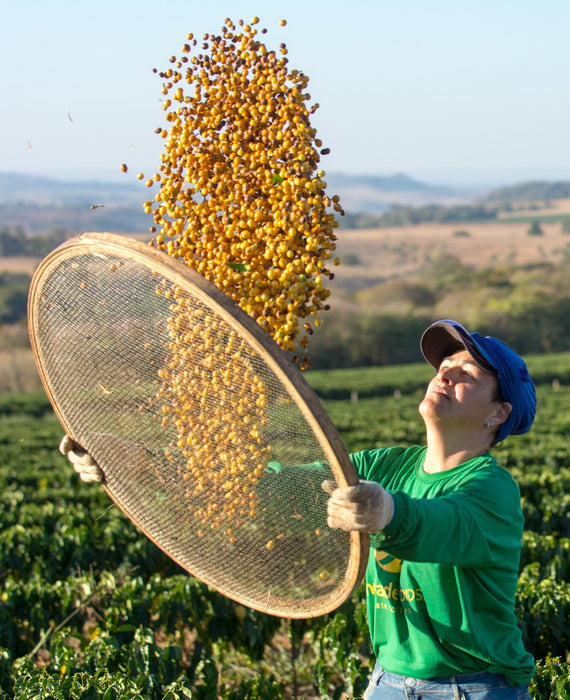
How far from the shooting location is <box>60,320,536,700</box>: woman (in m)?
2.20

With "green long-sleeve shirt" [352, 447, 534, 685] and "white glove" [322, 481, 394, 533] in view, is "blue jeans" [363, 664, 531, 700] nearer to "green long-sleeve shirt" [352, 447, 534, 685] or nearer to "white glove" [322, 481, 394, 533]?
"green long-sleeve shirt" [352, 447, 534, 685]

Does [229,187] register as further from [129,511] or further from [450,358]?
[129,511]

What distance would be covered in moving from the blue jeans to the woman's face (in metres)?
0.77

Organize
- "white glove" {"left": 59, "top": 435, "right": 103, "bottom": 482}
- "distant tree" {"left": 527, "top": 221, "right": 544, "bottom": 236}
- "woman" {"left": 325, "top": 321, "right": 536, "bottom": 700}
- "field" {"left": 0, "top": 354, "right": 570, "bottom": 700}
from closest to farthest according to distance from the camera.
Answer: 1. "woman" {"left": 325, "top": 321, "right": 536, "bottom": 700}
2. "white glove" {"left": 59, "top": 435, "right": 103, "bottom": 482}
3. "field" {"left": 0, "top": 354, "right": 570, "bottom": 700}
4. "distant tree" {"left": 527, "top": 221, "right": 544, "bottom": 236}

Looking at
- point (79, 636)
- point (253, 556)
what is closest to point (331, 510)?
point (253, 556)

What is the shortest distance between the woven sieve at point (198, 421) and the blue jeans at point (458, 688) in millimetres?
372

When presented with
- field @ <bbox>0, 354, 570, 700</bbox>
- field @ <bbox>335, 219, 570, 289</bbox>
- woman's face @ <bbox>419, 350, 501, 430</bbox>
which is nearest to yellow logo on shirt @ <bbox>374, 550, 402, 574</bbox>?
woman's face @ <bbox>419, 350, 501, 430</bbox>

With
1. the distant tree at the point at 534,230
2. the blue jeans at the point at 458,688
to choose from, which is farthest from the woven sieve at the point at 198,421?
the distant tree at the point at 534,230

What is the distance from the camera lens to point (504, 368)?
266 cm

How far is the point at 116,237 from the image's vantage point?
242 cm

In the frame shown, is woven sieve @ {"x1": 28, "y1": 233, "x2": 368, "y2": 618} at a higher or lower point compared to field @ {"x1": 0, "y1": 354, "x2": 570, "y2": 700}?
higher

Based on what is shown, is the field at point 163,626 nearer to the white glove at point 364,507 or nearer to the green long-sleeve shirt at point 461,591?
the green long-sleeve shirt at point 461,591

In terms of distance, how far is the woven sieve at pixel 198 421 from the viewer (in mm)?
2279

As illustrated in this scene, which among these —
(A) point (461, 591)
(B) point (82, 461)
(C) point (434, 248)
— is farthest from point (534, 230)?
(A) point (461, 591)
